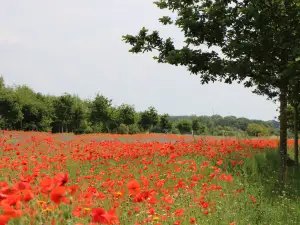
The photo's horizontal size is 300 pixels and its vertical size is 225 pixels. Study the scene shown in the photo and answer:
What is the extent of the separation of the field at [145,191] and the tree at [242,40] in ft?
6.86

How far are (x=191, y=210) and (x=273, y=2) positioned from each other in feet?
17.2

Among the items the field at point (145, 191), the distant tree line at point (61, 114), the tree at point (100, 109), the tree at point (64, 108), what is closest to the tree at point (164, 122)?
the distant tree line at point (61, 114)

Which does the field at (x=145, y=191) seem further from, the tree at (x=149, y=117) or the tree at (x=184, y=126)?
the tree at (x=184, y=126)

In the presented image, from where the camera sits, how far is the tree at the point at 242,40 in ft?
25.6

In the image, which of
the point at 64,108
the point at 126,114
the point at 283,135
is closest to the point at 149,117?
the point at 126,114

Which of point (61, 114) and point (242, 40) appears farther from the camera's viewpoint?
point (61, 114)

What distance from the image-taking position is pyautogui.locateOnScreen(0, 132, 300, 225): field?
2.28 meters

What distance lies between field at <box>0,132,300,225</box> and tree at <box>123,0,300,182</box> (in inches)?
82.4

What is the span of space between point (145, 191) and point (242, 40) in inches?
241

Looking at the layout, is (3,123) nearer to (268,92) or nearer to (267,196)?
(268,92)

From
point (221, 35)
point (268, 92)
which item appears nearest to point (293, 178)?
point (268, 92)

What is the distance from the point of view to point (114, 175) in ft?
26.5

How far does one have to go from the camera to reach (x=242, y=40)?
7.98 meters

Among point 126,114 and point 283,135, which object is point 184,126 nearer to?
point 126,114
